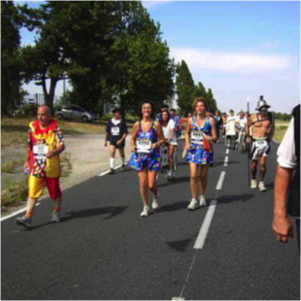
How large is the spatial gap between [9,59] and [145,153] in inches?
1279

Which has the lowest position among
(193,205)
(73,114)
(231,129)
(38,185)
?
(193,205)

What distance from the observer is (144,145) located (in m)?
7.32

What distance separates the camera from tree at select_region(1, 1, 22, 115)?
36938mm

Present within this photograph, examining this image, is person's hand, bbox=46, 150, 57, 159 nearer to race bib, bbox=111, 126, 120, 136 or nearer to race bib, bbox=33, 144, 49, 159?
race bib, bbox=33, 144, 49, 159

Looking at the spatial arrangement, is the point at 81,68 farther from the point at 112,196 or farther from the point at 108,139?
the point at 112,196

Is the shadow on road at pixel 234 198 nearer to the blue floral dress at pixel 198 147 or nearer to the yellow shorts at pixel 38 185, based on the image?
the blue floral dress at pixel 198 147

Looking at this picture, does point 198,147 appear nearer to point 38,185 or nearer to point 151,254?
point 38,185

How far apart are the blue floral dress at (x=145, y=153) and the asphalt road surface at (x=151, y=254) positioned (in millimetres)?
818

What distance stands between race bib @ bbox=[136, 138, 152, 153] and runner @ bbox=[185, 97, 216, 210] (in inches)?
31.7

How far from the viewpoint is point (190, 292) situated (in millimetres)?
4145

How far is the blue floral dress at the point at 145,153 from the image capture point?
7.31m

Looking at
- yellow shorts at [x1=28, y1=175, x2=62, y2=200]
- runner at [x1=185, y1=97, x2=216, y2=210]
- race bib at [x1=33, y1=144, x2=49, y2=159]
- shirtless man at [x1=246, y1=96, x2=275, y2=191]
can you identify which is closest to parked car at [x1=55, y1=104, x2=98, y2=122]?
shirtless man at [x1=246, y1=96, x2=275, y2=191]

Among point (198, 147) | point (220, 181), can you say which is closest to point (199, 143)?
point (198, 147)

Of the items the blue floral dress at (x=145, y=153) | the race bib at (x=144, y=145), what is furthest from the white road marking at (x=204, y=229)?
the race bib at (x=144, y=145)
